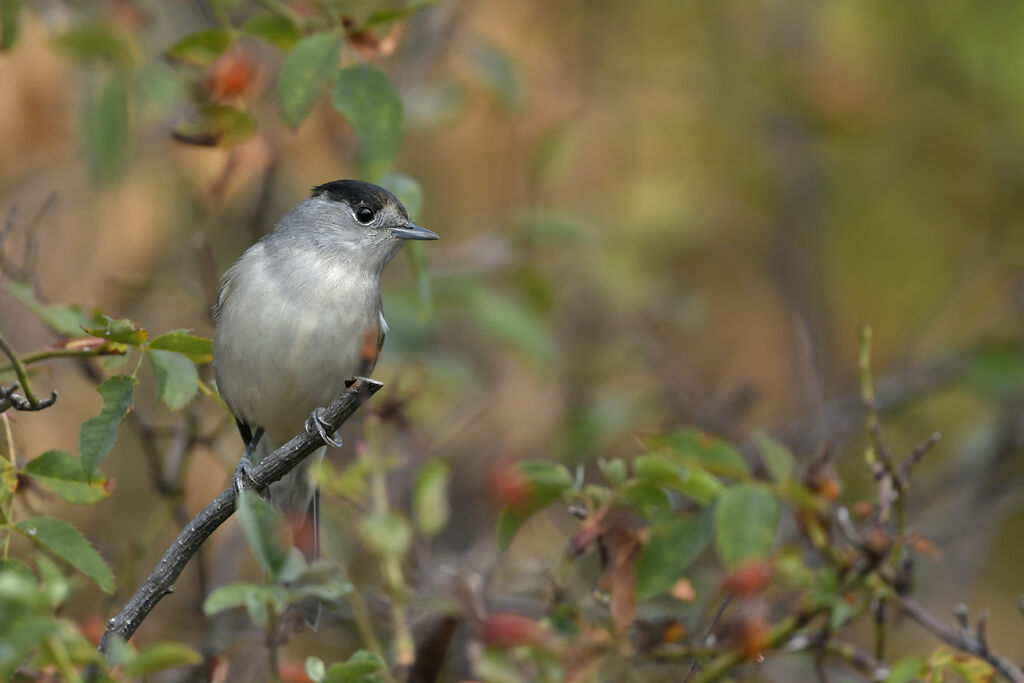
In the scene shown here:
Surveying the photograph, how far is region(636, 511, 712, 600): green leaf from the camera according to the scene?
6.95ft

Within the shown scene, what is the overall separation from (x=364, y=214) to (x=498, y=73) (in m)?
0.72

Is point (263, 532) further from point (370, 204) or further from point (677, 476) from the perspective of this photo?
point (370, 204)

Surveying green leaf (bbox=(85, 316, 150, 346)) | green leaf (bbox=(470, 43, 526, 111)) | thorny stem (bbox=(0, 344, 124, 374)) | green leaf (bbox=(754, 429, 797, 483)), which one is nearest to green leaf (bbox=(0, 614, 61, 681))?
green leaf (bbox=(85, 316, 150, 346))

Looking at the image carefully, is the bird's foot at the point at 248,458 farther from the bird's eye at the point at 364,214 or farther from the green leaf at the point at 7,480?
the green leaf at the point at 7,480

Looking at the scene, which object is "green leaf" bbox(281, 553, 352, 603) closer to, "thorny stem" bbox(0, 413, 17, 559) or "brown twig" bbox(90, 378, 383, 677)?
"brown twig" bbox(90, 378, 383, 677)

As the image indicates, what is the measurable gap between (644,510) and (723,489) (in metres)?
0.16

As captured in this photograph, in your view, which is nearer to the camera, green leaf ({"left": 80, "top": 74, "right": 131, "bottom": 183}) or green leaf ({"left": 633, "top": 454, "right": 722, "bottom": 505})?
green leaf ({"left": 633, "top": 454, "right": 722, "bottom": 505})

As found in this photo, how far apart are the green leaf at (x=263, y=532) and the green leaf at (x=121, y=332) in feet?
1.62

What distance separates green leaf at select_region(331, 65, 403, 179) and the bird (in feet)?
2.60

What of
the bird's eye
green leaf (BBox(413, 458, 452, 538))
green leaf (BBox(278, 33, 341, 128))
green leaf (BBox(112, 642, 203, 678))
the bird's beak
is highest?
green leaf (BBox(278, 33, 341, 128))

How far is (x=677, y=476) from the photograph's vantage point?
2119 millimetres

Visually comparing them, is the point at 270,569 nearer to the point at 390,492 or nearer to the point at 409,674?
the point at 409,674

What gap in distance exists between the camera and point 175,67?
3594 millimetres

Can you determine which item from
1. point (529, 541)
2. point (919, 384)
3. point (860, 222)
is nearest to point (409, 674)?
point (529, 541)
